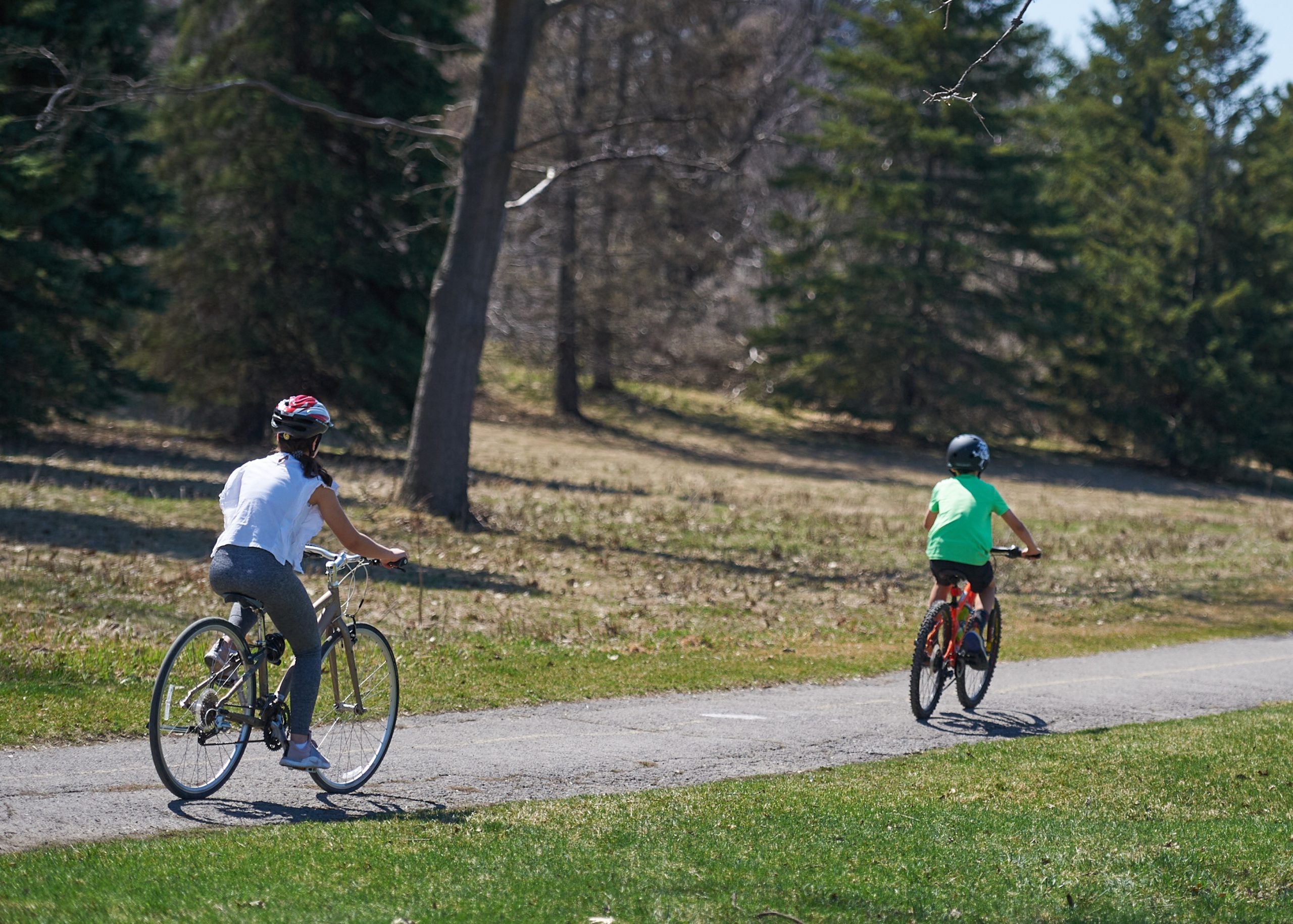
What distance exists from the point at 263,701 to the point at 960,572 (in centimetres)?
524

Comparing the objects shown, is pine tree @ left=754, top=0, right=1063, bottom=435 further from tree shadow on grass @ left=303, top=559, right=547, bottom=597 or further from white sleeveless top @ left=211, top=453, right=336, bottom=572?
white sleeveless top @ left=211, top=453, right=336, bottom=572

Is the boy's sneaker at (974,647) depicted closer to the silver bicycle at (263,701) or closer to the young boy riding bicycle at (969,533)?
the young boy riding bicycle at (969,533)

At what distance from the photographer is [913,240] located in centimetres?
3853

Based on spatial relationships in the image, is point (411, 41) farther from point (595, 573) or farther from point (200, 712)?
point (200, 712)

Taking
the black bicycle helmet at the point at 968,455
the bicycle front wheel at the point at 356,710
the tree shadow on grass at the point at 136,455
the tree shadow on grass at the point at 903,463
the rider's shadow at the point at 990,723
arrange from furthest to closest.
Result: the tree shadow on grass at the point at 903,463 → the tree shadow on grass at the point at 136,455 → the black bicycle helmet at the point at 968,455 → the rider's shadow at the point at 990,723 → the bicycle front wheel at the point at 356,710

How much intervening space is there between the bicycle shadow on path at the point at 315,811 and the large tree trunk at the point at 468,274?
480 inches

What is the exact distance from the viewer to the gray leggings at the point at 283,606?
6.38 m

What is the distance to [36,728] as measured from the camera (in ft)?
25.8

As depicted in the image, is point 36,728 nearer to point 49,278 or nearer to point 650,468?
point 49,278

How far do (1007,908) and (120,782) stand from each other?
14.0ft

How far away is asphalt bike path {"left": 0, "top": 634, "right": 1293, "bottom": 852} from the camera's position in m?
6.52

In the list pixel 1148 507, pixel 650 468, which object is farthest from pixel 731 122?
pixel 1148 507

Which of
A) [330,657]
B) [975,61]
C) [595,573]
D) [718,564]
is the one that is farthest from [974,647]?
[718,564]

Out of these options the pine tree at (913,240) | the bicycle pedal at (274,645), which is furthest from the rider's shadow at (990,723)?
the pine tree at (913,240)
